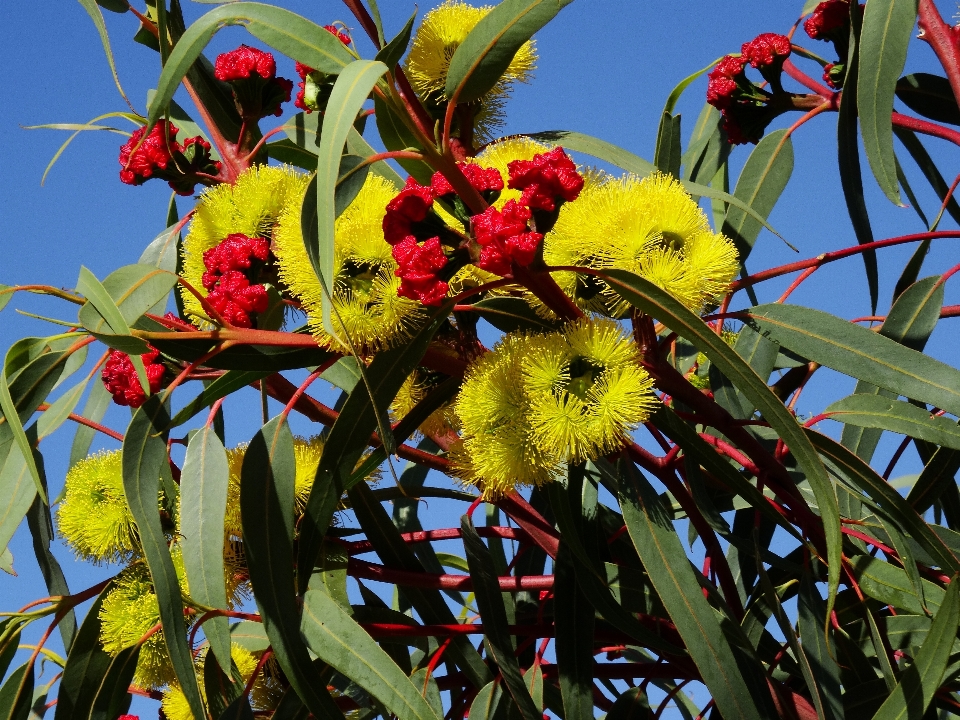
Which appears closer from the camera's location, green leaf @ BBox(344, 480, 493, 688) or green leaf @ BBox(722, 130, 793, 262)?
green leaf @ BBox(344, 480, 493, 688)

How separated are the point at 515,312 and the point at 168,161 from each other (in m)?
0.69

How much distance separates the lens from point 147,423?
127 centimetres

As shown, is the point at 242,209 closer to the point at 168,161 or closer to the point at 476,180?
the point at 168,161

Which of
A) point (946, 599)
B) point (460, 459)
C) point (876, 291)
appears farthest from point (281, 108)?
point (946, 599)

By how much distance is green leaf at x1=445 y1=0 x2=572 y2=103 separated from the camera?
1008mm

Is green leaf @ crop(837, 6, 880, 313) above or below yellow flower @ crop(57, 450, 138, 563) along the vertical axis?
above

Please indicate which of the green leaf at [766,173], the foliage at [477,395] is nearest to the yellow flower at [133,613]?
the foliage at [477,395]

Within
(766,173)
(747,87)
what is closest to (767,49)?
(747,87)

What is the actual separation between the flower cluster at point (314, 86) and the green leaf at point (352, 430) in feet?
1.90

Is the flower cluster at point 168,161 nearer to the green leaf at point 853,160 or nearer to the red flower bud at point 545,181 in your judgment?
the red flower bud at point 545,181

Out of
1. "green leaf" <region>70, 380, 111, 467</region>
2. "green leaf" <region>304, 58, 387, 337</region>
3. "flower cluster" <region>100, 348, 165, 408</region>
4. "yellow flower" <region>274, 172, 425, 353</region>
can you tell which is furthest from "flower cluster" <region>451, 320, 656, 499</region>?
"green leaf" <region>70, 380, 111, 467</region>

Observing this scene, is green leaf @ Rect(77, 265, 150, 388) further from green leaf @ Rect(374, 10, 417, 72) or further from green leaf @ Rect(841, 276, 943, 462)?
green leaf @ Rect(841, 276, 943, 462)

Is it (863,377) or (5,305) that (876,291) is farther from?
(5,305)

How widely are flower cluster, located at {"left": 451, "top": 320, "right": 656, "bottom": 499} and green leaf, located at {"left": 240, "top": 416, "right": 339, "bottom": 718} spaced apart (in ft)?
0.89
